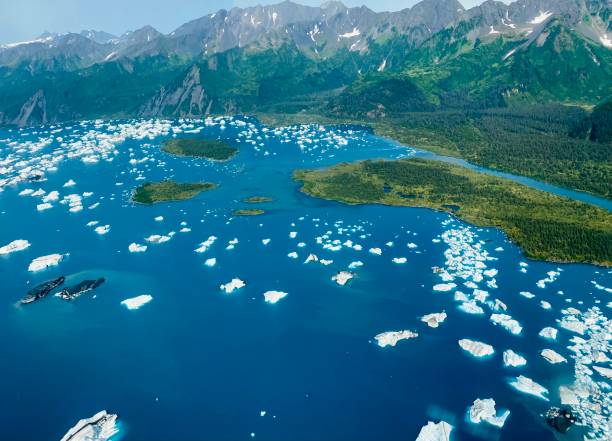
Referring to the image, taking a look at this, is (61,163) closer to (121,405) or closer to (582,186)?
(121,405)

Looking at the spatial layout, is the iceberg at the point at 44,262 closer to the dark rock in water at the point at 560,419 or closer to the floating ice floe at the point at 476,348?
the floating ice floe at the point at 476,348

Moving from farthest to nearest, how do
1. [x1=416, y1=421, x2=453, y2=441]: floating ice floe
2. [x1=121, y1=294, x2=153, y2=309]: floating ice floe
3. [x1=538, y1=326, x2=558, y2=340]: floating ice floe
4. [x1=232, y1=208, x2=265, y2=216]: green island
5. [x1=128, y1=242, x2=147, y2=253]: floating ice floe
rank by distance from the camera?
[x1=232, y1=208, x2=265, y2=216]: green island
[x1=128, y1=242, x2=147, y2=253]: floating ice floe
[x1=121, y1=294, x2=153, y2=309]: floating ice floe
[x1=538, y1=326, x2=558, y2=340]: floating ice floe
[x1=416, y1=421, x2=453, y2=441]: floating ice floe

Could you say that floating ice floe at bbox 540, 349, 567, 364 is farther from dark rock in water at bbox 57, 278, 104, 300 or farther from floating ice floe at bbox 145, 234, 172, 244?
floating ice floe at bbox 145, 234, 172, 244

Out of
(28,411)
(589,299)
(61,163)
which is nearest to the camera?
(28,411)

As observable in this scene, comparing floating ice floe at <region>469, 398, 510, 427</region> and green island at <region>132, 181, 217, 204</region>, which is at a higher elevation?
green island at <region>132, 181, 217, 204</region>

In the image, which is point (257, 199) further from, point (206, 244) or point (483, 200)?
point (483, 200)

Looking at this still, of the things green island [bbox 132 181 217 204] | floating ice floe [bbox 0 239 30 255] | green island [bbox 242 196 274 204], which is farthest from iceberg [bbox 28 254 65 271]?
green island [bbox 242 196 274 204]

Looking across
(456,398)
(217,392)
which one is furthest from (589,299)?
(217,392)
